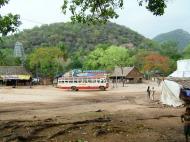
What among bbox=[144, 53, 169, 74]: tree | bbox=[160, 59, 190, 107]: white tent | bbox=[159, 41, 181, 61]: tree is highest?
bbox=[159, 41, 181, 61]: tree

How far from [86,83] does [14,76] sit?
99.5 ft

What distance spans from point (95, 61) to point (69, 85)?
58.8m

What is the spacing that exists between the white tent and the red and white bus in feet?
111

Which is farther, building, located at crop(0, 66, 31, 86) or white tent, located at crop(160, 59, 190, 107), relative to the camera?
building, located at crop(0, 66, 31, 86)

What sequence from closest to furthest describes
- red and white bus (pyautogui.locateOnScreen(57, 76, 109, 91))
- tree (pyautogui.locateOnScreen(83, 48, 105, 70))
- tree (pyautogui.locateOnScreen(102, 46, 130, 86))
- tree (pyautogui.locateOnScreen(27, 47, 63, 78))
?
red and white bus (pyautogui.locateOnScreen(57, 76, 109, 91)) < tree (pyautogui.locateOnScreen(27, 47, 63, 78)) < tree (pyautogui.locateOnScreen(102, 46, 130, 86)) < tree (pyautogui.locateOnScreen(83, 48, 105, 70))

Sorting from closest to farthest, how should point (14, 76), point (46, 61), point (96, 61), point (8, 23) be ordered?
point (8, 23) → point (14, 76) → point (46, 61) → point (96, 61)

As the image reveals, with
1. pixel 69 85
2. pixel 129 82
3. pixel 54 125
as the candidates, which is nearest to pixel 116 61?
pixel 129 82

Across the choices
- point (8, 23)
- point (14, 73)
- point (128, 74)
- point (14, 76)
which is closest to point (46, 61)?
point (14, 73)

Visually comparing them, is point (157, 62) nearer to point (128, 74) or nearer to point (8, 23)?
point (128, 74)

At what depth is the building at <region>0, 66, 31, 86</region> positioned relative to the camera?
10380cm

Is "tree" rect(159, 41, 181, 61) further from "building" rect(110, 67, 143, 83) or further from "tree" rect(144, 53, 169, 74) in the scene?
"building" rect(110, 67, 143, 83)

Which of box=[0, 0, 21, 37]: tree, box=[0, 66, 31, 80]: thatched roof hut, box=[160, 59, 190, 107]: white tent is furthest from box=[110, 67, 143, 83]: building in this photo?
box=[0, 0, 21, 37]: tree

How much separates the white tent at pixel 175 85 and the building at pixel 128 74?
7277 cm

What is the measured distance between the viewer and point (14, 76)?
104m
